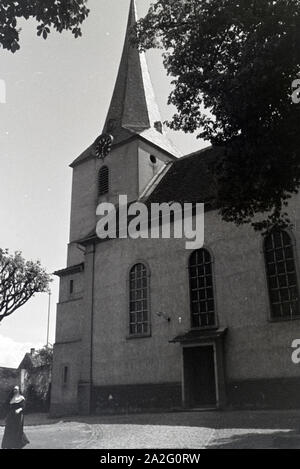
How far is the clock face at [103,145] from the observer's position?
28.3m

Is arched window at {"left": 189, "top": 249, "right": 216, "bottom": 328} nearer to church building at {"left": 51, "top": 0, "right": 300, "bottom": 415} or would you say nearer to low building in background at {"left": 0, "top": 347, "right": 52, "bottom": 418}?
church building at {"left": 51, "top": 0, "right": 300, "bottom": 415}

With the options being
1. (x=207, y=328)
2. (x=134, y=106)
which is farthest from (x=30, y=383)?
(x=134, y=106)

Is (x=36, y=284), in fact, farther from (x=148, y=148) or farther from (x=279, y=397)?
(x=279, y=397)

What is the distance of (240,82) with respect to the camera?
31.6 ft

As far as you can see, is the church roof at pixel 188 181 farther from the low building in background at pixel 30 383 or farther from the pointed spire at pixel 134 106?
the low building in background at pixel 30 383

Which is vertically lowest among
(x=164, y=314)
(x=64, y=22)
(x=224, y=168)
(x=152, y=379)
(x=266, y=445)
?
(x=266, y=445)

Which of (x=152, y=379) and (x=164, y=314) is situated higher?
(x=164, y=314)

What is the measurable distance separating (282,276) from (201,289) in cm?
359

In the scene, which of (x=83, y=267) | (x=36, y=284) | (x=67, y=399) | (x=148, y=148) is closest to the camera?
(x=67, y=399)

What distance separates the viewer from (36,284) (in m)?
35.2

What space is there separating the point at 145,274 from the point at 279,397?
8.16 m

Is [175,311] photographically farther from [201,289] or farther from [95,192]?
[95,192]
